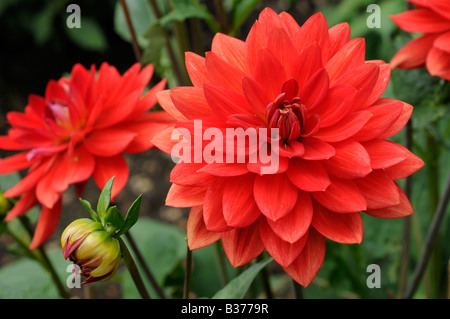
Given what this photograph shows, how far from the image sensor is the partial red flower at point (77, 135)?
0.62 metres

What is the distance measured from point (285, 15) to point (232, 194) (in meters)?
0.20

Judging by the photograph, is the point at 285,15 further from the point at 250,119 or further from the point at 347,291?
the point at 347,291

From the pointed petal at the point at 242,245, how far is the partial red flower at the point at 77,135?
0.19 m

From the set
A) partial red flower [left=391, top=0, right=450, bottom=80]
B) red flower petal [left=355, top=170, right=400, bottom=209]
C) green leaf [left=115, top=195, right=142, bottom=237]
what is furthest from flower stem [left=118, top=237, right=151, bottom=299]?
partial red flower [left=391, top=0, right=450, bottom=80]

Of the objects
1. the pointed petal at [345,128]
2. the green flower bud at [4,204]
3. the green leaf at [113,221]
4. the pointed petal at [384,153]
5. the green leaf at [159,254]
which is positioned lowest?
the green leaf at [159,254]

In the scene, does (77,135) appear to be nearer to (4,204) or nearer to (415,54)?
(4,204)

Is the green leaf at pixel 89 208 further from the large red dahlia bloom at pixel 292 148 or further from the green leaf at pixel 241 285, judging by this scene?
the green leaf at pixel 241 285

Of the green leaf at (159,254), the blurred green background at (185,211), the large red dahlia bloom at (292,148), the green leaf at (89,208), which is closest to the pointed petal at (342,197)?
the large red dahlia bloom at (292,148)

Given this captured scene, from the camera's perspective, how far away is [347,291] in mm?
897

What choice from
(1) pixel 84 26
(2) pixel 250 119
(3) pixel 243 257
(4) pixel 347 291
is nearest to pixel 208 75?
(2) pixel 250 119

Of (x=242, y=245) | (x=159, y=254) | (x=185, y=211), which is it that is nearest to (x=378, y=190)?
(x=242, y=245)

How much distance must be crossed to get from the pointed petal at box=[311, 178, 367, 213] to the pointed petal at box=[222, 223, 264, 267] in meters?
0.07

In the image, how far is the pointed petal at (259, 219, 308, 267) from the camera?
0.43 metres
